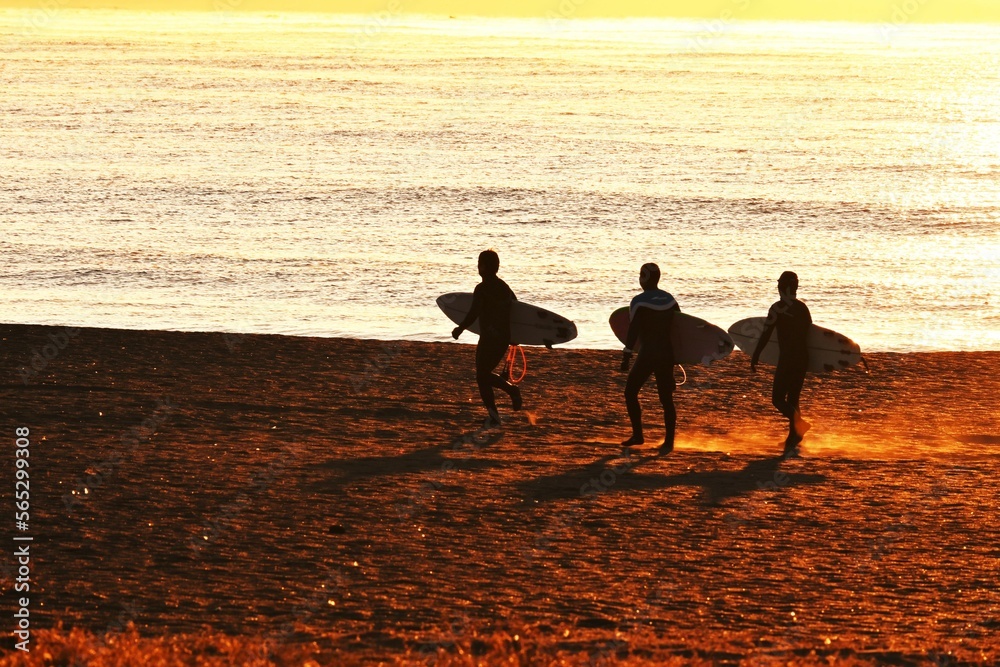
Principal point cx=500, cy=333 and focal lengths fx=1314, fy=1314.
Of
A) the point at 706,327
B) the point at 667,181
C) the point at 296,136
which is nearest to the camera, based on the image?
the point at 706,327

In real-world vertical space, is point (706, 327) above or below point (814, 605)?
above

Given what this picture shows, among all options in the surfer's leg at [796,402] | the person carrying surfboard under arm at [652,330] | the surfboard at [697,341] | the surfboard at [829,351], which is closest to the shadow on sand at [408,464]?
the person carrying surfboard under arm at [652,330]

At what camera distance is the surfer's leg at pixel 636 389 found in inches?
442

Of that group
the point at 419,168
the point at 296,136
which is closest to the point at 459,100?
the point at 296,136

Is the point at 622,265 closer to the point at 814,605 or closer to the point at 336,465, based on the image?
the point at 336,465

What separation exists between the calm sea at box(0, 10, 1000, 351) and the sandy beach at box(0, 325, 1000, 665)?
7.95 m

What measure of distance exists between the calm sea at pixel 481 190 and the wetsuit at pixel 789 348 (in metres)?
9.04

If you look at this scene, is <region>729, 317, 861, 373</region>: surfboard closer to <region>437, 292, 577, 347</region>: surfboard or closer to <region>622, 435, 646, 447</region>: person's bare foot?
<region>622, 435, 646, 447</region>: person's bare foot

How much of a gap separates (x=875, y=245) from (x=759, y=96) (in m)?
49.3

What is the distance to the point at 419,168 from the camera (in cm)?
5478

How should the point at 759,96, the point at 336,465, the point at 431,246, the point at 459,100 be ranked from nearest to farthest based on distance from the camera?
the point at 336,465 → the point at 431,246 → the point at 459,100 → the point at 759,96

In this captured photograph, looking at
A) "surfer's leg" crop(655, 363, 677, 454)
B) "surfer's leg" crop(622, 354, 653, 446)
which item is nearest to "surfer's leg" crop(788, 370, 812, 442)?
"surfer's leg" crop(655, 363, 677, 454)

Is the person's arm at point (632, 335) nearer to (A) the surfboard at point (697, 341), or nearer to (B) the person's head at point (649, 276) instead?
(B) the person's head at point (649, 276)

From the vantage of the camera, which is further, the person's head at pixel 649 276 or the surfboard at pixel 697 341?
the surfboard at pixel 697 341
